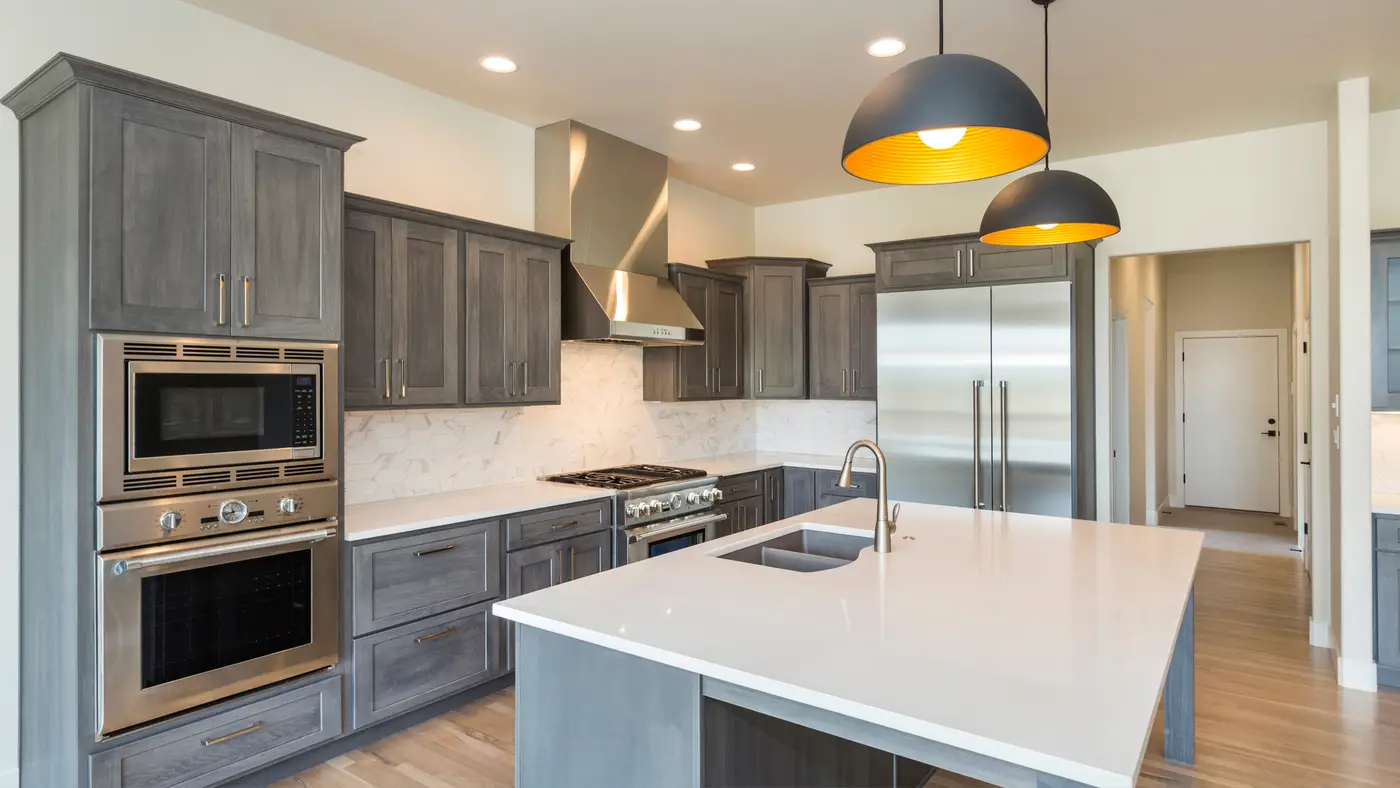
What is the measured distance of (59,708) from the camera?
2.38 m

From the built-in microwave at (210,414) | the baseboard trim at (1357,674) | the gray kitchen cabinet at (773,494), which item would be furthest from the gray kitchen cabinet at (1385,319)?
the built-in microwave at (210,414)

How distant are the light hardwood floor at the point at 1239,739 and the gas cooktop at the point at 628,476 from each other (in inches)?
45.3

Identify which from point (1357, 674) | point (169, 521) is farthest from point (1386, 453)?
point (169, 521)

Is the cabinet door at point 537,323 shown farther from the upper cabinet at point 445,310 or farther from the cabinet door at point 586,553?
the cabinet door at point 586,553

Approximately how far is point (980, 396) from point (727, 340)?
1.75 metres

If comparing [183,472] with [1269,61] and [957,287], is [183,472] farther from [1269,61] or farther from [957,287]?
[1269,61]

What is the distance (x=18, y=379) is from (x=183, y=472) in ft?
2.23

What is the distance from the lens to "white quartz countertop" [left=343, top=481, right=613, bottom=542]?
3.09 m

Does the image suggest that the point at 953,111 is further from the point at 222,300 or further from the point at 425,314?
the point at 425,314

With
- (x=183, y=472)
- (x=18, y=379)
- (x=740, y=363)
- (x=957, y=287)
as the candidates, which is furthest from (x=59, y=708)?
(x=957, y=287)

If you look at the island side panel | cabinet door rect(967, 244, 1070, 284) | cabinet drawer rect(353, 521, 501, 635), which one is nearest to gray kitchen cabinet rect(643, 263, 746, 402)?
cabinet door rect(967, 244, 1070, 284)

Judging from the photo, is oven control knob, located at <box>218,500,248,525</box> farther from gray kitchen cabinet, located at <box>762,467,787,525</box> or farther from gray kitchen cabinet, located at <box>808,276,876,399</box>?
gray kitchen cabinet, located at <box>808,276,876,399</box>

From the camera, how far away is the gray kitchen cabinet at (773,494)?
527 cm

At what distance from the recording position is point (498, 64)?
3.47 metres
